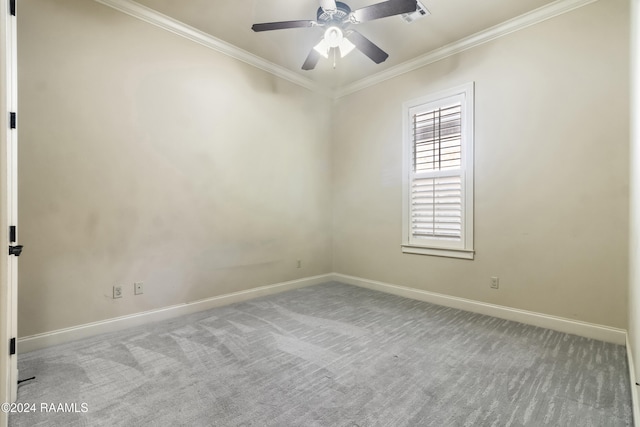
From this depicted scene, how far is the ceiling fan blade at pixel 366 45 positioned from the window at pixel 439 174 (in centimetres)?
112

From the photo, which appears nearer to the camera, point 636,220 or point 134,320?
point 636,220

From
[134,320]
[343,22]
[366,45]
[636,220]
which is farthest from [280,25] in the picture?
[134,320]

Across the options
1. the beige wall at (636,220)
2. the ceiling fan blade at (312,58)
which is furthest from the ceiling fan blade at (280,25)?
the beige wall at (636,220)

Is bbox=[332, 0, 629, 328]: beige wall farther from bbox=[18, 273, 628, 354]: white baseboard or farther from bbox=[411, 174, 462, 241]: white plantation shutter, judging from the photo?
bbox=[411, 174, 462, 241]: white plantation shutter

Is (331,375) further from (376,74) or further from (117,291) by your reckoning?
(376,74)

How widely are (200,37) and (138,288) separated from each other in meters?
2.70

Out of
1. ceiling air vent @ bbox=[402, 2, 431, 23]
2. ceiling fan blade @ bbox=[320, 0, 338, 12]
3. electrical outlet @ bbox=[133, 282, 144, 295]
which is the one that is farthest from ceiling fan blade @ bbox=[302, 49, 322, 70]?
electrical outlet @ bbox=[133, 282, 144, 295]

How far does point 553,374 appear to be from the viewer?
195 cm

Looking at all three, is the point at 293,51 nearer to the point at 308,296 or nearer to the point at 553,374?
the point at 308,296

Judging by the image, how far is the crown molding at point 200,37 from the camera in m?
2.72

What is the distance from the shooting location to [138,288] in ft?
9.16

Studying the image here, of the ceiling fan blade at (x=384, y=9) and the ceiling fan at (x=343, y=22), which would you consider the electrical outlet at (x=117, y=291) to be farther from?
the ceiling fan blade at (x=384, y=9)

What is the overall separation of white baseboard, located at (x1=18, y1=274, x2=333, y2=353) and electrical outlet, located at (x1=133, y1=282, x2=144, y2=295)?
202mm

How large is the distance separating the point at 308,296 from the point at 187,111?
2598mm
